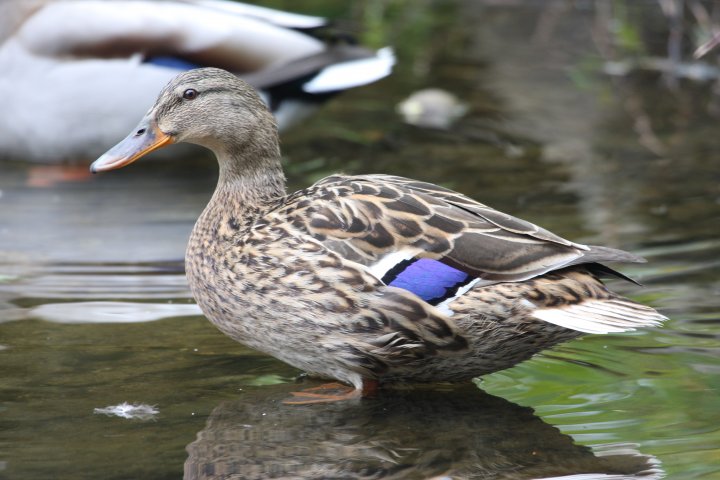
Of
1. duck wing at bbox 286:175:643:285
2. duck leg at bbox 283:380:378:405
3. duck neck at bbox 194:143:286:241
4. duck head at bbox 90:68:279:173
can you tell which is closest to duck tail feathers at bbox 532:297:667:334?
duck wing at bbox 286:175:643:285

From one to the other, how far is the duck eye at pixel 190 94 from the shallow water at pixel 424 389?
3.24 ft

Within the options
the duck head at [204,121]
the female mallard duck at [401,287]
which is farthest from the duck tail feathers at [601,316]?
the duck head at [204,121]

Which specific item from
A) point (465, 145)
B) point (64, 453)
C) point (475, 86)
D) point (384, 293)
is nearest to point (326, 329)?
point (384, 293)

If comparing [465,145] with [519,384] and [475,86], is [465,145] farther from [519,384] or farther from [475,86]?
[519,384]

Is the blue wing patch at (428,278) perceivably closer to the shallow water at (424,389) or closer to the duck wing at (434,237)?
the duck wing at (434,237)

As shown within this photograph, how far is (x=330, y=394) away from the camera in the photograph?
4.69 m

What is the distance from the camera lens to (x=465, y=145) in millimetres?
8219

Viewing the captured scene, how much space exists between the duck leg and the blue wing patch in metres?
0.47

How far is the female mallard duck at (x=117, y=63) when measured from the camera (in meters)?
7.61

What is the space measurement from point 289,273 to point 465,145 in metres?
3.89

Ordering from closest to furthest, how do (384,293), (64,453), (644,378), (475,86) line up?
(64,453), (384,293), (644,378), (475,86)

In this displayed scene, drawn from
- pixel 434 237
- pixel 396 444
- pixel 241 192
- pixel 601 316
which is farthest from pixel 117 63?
pixel 601 316

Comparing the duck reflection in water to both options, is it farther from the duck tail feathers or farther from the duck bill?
the duck bill

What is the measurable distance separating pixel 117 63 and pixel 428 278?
3.83 meters
